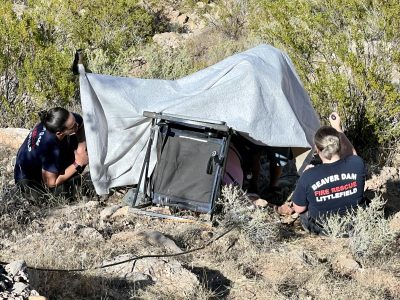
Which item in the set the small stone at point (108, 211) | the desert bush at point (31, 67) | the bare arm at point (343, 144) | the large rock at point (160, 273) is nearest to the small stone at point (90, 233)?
the small stone at point (108, 211)

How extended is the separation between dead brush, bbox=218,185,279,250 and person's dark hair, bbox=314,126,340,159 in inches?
25.7

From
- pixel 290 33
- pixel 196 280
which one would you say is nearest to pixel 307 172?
pixel 196 280

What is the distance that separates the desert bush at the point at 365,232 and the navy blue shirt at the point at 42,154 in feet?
7.70

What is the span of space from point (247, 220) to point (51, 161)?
1.86 metres

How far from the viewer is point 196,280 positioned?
14.0 ft

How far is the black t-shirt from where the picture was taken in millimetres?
5297

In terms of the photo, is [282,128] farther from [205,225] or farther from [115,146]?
[115,146]

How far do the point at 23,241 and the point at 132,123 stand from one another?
1.37 m

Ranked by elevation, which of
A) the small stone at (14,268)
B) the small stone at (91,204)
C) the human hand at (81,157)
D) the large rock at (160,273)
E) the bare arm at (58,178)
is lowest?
the small stone at (91,204)

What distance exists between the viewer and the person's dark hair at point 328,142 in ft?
17.4

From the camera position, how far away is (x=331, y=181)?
17.4 feet

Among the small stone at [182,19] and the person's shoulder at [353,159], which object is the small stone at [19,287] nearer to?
the person's shoulder at [353,159]

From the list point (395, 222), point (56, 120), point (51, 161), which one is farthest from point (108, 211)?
point (395, 222)

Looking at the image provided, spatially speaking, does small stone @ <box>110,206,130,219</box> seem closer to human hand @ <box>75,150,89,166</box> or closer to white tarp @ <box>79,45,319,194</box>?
white tarp @ <box>79,45,319,194</box>
